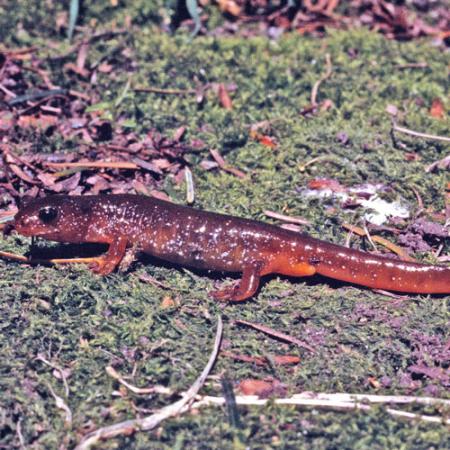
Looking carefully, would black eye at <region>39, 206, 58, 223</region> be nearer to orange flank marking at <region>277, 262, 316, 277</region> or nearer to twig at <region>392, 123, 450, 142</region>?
orange flank marking at <region>277, 262, 316, 277</region>

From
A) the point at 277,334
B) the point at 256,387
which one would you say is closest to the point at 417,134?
the point at 277,334

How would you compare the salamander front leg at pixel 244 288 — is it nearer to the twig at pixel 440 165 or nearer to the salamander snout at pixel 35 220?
the salamander snout at pixel 35 220

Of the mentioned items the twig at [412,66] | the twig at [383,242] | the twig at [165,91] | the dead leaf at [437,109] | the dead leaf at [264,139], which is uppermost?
the twig at [412,66]

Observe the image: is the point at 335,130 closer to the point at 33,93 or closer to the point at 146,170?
the point at 146,170

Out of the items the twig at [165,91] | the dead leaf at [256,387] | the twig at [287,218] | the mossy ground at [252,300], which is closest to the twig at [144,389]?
the mossy ground at [252,300]

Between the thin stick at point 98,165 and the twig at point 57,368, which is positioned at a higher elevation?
the thin stick at point 98,165

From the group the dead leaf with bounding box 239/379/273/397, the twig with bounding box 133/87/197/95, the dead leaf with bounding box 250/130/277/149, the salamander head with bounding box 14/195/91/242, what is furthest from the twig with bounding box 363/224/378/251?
the twig with bounding box 133/87/197/95

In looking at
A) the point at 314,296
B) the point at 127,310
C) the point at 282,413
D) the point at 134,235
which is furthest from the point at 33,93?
the point at 282,413

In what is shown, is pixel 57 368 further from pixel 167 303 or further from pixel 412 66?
pixel 412 66
